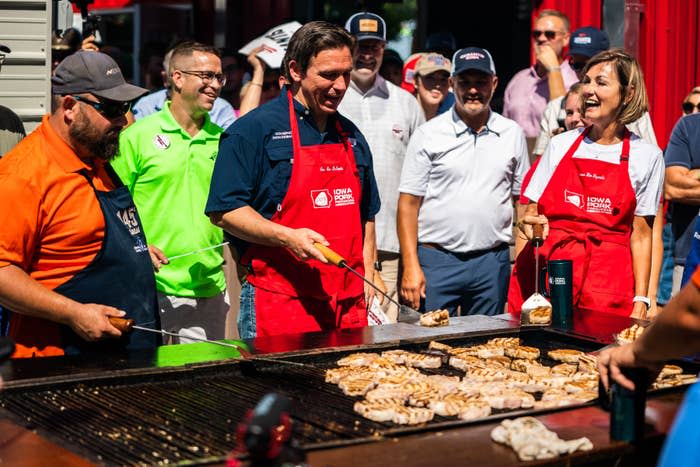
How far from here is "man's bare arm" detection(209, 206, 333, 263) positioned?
169 inches

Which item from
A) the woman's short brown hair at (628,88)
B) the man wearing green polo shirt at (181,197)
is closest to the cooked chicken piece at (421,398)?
the woman's short brown hair at (628,88)

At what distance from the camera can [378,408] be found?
3.29 m

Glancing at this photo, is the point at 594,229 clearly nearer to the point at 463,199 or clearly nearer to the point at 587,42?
the point at 463,199

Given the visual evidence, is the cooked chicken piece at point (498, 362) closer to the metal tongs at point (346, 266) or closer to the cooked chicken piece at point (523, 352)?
the cooked chicken piece at point (523, 352)

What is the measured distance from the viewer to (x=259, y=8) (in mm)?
11461

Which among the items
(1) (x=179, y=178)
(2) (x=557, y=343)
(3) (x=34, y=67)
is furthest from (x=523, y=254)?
(3) (x=34, y=67)

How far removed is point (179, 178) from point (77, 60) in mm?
1790

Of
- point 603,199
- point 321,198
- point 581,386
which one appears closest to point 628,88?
point 603,199

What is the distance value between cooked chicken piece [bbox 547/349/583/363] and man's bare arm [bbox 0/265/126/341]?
1692 millimetres

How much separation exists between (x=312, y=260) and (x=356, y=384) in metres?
1.12

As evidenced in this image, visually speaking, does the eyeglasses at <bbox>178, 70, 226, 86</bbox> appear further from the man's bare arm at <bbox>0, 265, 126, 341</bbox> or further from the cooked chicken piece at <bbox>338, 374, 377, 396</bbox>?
the cooked chicken piece at <bbox>338, 374, 377, 396</bbox>

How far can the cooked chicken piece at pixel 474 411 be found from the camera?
323 centimetres

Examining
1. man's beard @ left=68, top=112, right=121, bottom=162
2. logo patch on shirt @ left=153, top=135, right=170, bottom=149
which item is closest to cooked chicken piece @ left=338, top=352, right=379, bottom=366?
man's beard @ left=68, top=112, right=121, bottom=162

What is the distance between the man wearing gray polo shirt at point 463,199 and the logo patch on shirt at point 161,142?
1.38 m
